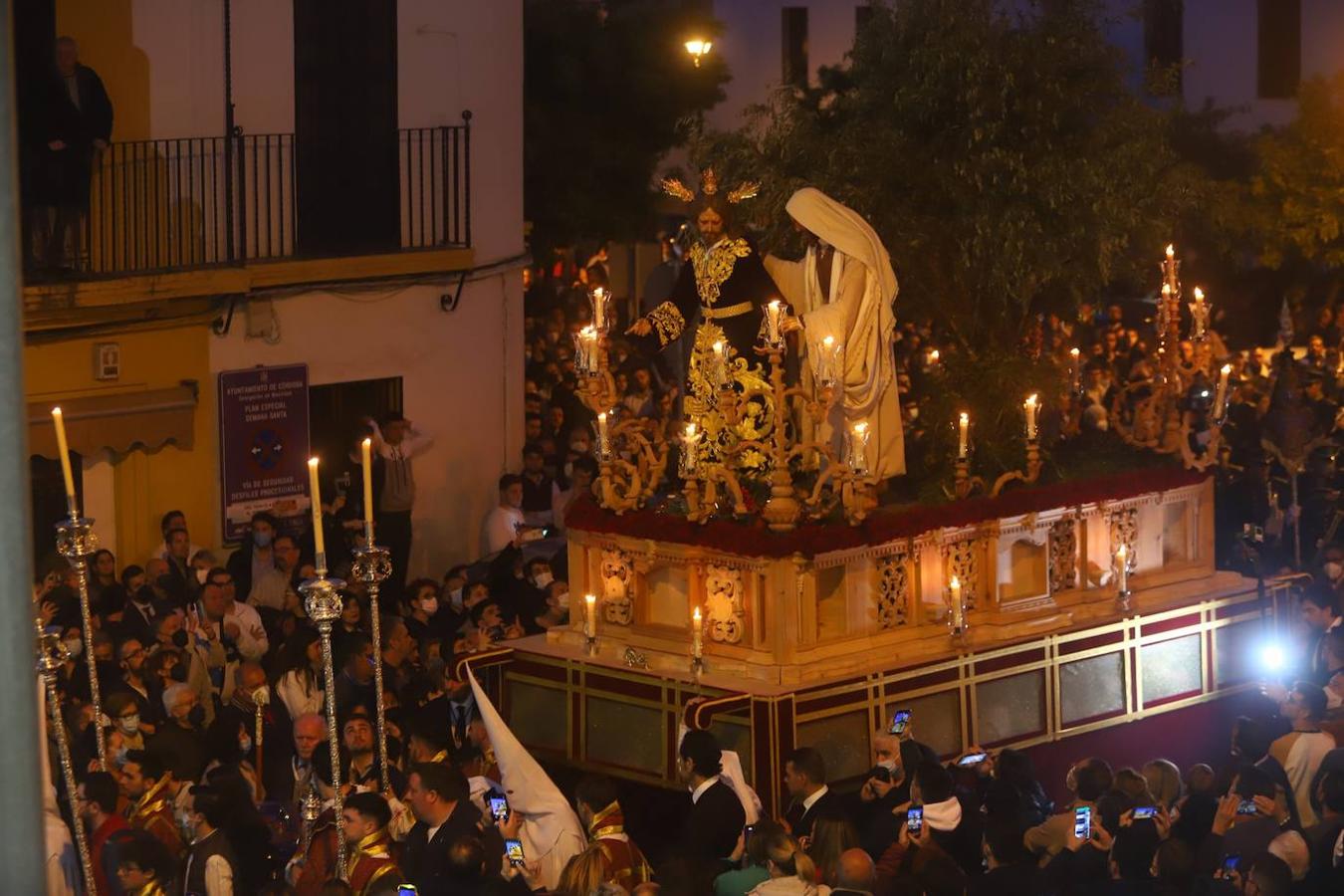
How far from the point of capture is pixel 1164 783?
11469 millimetres

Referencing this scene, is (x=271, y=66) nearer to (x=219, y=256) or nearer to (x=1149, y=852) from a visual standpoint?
(x=219, y=256)

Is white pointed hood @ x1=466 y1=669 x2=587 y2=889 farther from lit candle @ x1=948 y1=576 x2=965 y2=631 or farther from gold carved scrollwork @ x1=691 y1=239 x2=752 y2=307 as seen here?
gold carved scrollwork @ x1=691 y1=239 x2=752 y2=307

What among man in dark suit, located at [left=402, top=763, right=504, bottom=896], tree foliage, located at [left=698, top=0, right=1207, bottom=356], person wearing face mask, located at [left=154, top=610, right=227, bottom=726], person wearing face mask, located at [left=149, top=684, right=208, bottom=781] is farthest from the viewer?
tree foliage, located at [left=698, top=0, right=1207, bottom=356]

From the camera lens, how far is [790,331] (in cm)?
1492

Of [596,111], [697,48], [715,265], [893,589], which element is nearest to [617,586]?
[893,589]

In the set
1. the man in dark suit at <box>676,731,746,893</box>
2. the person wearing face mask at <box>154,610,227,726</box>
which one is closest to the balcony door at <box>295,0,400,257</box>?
the person wearing face mask at <box>154,610,227,726</box>

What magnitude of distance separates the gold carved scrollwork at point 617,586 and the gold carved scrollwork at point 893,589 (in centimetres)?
136

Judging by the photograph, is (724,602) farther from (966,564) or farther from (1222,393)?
(1222,393)

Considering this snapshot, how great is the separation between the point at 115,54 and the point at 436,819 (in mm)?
8285

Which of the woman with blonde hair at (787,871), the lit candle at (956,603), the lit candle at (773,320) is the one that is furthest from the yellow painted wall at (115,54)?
the woman with blonde hair at (787,871)

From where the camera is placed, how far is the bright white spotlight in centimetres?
1503

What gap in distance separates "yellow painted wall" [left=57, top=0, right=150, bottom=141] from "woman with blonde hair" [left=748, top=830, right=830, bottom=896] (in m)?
9.10

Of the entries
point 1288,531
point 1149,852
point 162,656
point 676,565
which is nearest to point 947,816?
point 1149,852

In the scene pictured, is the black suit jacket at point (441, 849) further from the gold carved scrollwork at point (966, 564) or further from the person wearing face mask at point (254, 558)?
the person wearing face mask at point (254, 558)
